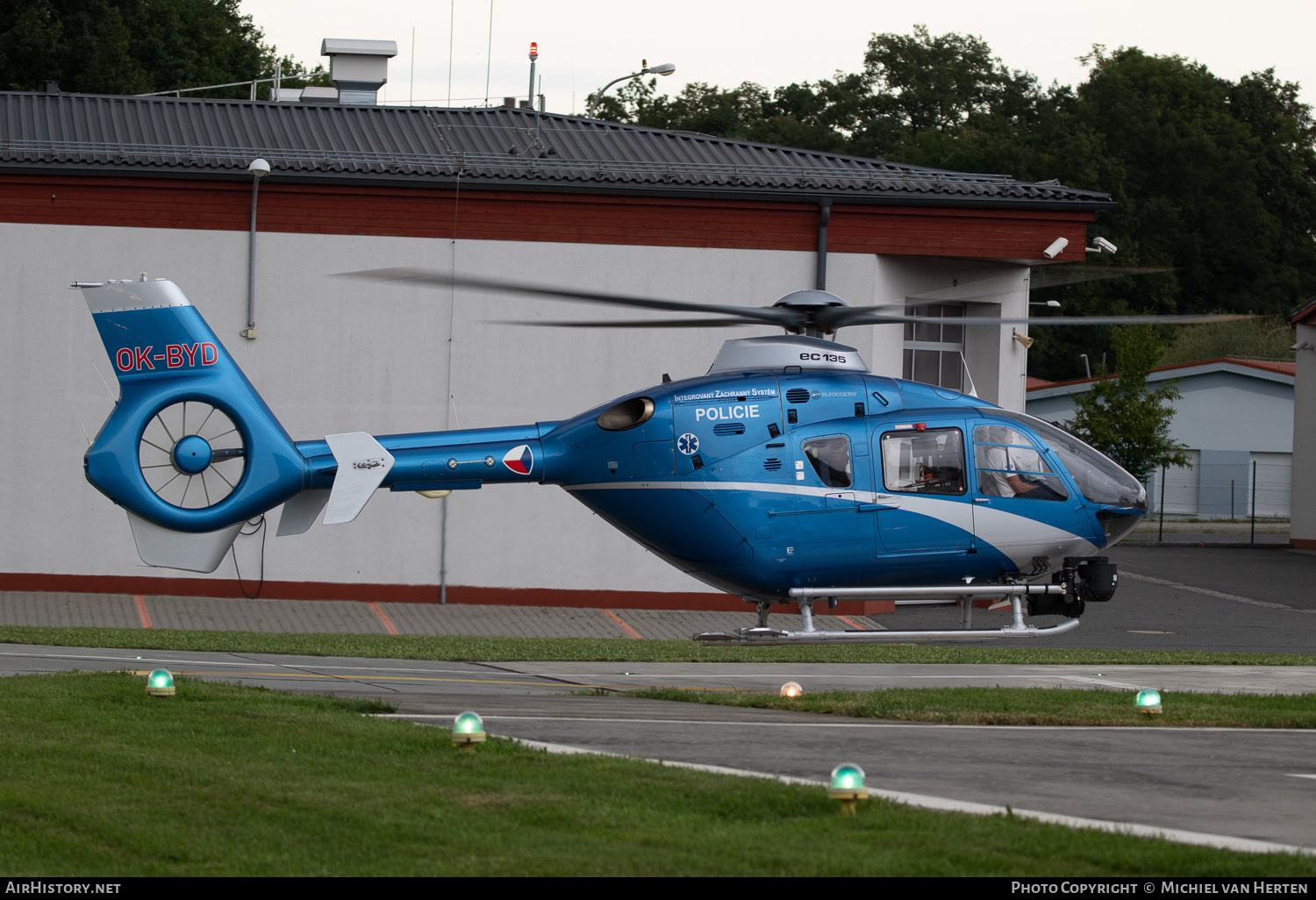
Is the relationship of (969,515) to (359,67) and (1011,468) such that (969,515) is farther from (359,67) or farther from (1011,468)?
(359,67)

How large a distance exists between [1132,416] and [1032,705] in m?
32.7

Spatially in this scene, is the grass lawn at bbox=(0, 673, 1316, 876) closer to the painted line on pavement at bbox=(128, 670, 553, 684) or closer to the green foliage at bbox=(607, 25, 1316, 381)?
the painted line on pavement at bbox=(128, 670, 553, 684)

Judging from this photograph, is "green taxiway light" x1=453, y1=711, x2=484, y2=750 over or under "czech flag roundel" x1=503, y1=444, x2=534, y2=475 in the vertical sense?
under

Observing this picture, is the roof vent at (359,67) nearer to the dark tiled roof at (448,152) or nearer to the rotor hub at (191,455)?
the dark tiled roof at (448,152)

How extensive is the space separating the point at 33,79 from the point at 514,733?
1772 inches

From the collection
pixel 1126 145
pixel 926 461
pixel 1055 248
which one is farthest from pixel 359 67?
pixel 1126 145

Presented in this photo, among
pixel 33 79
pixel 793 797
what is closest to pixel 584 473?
pixel 793 797

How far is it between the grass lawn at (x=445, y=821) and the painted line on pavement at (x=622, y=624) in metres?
11.4

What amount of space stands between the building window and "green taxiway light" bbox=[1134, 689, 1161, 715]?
12248mm

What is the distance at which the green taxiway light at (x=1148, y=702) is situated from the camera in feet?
37.7

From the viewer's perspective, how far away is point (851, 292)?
22625mm

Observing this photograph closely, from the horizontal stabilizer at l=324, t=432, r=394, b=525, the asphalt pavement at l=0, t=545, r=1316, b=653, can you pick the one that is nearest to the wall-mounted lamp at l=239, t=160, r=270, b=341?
the asphalt pavement at l=0, t=545, r=1316, b=653

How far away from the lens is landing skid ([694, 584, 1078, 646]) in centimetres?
1221

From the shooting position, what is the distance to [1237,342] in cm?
7794
